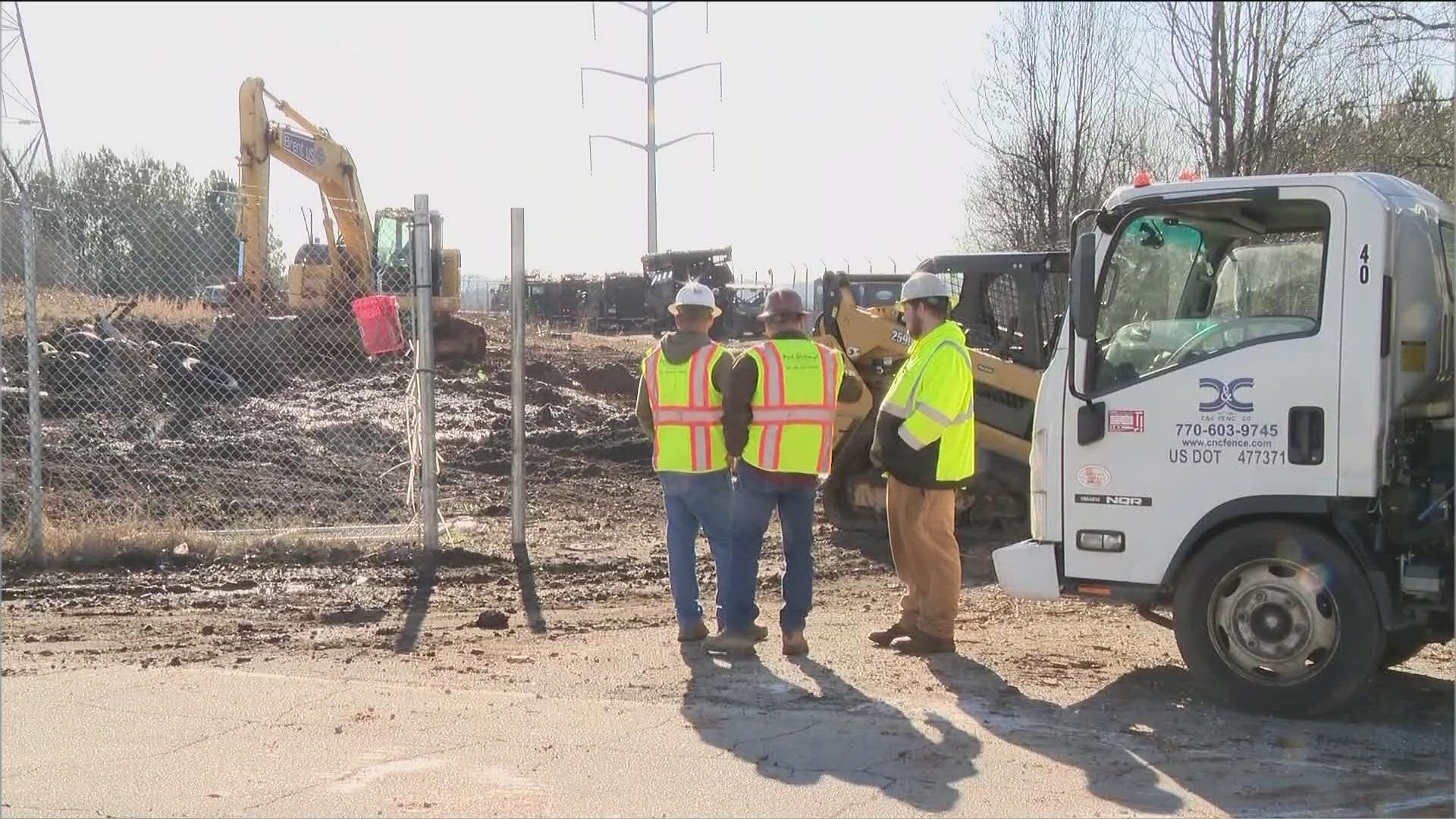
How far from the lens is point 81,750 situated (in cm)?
532

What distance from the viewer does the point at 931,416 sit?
6844 mm

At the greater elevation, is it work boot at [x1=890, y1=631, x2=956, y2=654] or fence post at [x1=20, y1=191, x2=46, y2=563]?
fence post at [x1=20, y1=191, x2=46, y2=563]

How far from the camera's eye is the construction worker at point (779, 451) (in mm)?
6785

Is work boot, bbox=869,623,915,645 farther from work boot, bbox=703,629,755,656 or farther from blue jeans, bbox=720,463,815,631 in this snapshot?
work boot, bbox=703,629,755,656

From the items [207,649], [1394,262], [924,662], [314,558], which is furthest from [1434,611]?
[314,558]

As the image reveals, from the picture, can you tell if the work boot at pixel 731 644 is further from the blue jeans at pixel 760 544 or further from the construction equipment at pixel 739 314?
the construction equipment at pixel 739 314

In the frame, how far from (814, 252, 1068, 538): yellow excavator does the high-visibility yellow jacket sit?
3.18 metres

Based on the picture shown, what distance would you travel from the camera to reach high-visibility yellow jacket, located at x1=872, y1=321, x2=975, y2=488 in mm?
6844

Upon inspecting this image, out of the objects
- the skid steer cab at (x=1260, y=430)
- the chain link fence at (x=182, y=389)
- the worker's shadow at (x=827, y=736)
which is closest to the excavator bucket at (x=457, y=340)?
the chain link fence at (x=182, y=389)

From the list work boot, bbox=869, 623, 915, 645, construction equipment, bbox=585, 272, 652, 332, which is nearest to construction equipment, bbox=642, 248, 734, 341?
construction equipment, bbox=585, 272, 652, 332

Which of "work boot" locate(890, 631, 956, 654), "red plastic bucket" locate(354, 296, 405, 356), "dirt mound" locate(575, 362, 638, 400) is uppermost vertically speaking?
"red plastic bucket" locate(354, 296, 405, 356)

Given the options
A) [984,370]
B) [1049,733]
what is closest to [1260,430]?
[1049,733]

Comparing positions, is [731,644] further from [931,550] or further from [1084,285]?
[1084,285]

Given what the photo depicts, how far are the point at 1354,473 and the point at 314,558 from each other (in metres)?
6.46
